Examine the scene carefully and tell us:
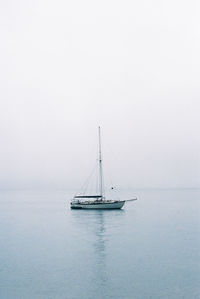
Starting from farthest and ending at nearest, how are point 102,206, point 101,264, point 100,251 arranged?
point 102,206, point 100,251, point 101,264

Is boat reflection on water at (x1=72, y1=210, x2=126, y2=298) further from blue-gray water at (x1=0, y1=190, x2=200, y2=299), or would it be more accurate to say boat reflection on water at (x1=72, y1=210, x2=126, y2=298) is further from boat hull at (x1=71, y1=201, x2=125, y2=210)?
boat hull at (x1=71, y1=201, x2=125, y2=210)

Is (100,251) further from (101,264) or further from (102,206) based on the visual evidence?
(102,206)

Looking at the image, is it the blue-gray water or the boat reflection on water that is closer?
the blue-gray water

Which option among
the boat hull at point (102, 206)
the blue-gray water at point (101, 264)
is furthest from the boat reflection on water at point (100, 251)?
the boat hull at point (102, 206)

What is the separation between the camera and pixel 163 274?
133 ft

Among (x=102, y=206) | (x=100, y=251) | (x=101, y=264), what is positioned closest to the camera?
(x=101, y=264)

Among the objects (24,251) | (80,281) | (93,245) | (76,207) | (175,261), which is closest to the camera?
(80,281)

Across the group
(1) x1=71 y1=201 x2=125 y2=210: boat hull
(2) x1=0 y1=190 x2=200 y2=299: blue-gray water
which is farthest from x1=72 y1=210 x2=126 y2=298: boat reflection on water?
(1) x1=71 y1=201 x2=125 y2=210: boat hull

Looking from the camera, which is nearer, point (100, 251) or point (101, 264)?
point (101, 264)

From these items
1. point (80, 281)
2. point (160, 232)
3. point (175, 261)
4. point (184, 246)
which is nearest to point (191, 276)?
point (175, 261)

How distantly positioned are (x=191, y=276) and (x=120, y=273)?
8.94 m

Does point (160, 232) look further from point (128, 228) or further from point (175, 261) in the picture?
point (175, 261)

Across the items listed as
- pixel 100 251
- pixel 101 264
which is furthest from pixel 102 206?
pixel 101 264

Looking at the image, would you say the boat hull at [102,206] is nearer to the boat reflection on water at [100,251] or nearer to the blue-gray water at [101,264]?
the boat reflection on water at [100,251]
